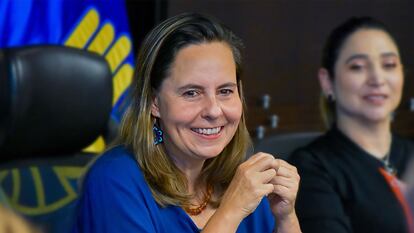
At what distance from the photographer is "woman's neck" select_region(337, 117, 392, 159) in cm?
219

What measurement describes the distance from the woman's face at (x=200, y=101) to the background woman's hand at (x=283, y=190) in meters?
0.13

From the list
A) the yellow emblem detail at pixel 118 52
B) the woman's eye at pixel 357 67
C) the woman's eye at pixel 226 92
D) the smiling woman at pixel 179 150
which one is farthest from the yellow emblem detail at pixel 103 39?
the woman's eye at pixel 226 92

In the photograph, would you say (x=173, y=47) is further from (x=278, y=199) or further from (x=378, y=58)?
(x=378, y=58)

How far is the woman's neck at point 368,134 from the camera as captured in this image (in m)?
2.19

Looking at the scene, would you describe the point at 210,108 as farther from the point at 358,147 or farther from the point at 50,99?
the point at 358,147

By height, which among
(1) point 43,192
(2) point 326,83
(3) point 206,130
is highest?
(3) point 206,130

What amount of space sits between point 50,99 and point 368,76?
868 millimetres

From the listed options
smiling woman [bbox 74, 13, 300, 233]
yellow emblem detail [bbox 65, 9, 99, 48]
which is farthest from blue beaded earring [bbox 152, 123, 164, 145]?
yellow emblem detail [bbox 65, 9, 99, 48]

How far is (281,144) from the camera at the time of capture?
214 centimetres

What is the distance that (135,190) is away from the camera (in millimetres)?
1533

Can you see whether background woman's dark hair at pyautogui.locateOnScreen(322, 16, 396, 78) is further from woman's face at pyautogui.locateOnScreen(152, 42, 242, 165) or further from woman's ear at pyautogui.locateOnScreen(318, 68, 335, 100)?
woman's face at pyautogui.locateOnScreen(152, 42, 242, 165)

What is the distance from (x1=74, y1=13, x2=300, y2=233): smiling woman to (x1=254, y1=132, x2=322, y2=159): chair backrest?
46cm

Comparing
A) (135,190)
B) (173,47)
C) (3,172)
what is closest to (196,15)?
(173,47)

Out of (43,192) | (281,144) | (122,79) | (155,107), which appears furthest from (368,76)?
(122,79)
